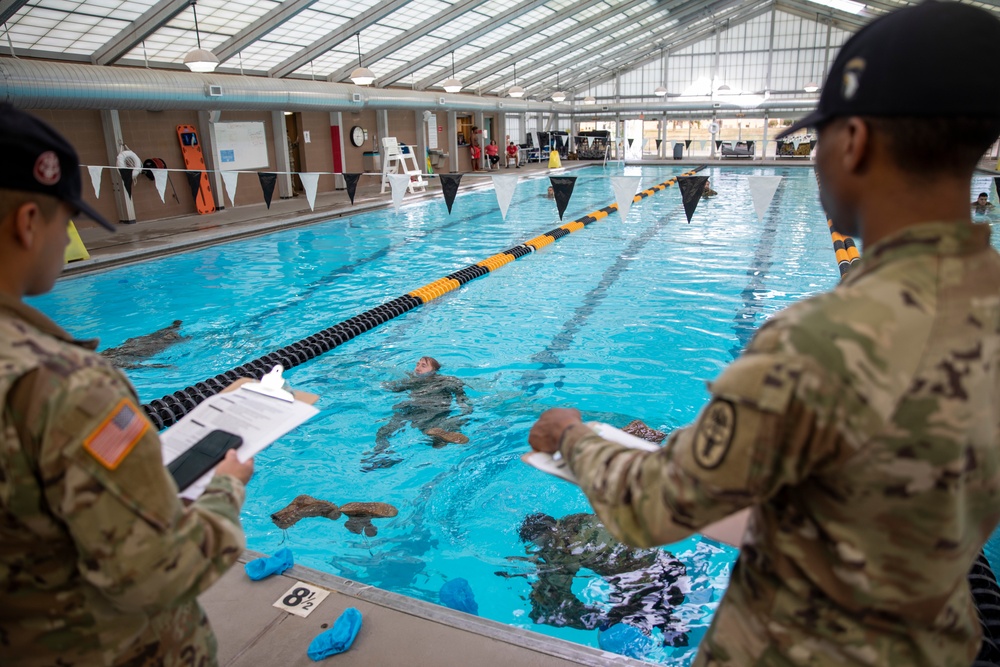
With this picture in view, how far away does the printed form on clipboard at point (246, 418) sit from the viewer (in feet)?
4.42

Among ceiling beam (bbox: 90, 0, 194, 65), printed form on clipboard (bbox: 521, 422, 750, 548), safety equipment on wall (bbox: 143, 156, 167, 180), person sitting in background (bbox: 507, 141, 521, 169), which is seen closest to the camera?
printed form on clipboard (bbox: 521, 422, 750, 548)

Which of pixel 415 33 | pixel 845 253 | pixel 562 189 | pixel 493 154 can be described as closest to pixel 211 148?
pixel 415 33

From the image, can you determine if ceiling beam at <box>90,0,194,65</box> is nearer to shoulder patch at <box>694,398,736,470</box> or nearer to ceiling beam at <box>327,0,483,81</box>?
ceiling beam at <box>327,0,483,81</box>

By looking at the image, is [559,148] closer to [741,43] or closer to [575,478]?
[741,43]

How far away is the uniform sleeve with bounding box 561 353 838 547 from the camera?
0.75 metres

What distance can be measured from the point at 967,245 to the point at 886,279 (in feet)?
0.39

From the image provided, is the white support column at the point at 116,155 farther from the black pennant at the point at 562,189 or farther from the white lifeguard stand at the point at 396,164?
the black pennant at the point at 562,189

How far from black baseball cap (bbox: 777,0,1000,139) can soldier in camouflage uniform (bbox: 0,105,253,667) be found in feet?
3.39

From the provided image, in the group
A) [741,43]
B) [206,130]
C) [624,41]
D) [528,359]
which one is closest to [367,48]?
[206,130]

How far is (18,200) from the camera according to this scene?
0.90 metres

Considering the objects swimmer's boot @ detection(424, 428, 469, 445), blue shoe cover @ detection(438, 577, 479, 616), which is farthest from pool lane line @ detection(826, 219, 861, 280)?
blue shoe cover @ detection(438, 577, 479, 616)

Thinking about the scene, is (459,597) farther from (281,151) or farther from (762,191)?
(281,151)

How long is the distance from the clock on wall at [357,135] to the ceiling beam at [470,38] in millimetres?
1643

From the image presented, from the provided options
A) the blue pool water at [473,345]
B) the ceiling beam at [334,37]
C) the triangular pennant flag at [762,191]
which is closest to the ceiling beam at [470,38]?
the ceiling beam at [334,37]
